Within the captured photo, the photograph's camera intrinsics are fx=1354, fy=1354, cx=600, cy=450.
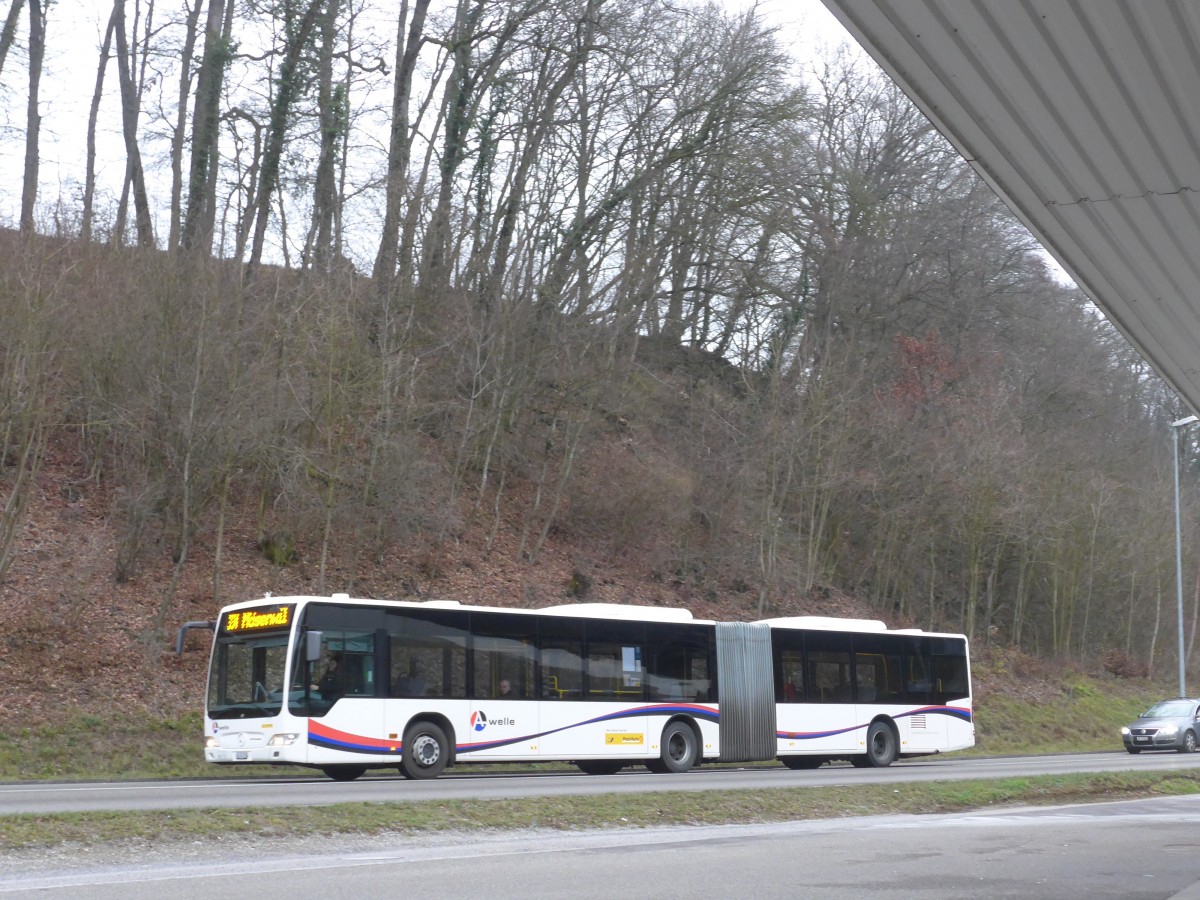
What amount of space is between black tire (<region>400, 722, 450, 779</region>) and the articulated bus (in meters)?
0.02

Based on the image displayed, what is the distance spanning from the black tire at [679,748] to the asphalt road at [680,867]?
30.6 feet

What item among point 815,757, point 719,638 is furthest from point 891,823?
point 815,757

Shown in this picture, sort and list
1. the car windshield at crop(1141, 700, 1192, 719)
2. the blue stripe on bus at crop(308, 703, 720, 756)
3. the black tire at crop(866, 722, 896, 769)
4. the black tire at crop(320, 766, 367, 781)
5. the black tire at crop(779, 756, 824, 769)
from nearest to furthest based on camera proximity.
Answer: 1. the blue stripe on bus at crop(308, 703, 720, 756)
2. the black tire at crop(320, 766, 367, 781)
3. the black tire at crop(866, 722, 896, 769)
4. the black tire at crop(779, 756, 824, 769)
5. the car windshield at crop(1141, 700, 1192, 719)

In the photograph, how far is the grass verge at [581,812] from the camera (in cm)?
1149

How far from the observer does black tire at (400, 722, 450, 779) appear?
20.4 metres

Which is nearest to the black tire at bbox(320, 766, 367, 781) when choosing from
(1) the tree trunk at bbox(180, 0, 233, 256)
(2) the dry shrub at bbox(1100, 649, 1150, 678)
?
(1) the tree trunk at bbox(180, 0, 233, 256)

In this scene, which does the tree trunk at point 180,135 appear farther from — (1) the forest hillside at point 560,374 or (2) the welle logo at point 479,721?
(2) the welle logo at point 479,721

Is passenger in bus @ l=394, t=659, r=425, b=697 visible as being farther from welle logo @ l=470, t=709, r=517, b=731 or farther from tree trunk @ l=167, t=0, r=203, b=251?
tree trunk @ l=167, t=0, r=203, b=251

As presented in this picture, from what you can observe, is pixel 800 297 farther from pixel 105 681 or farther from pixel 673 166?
pixel 105 681

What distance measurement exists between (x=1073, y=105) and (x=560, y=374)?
2851 cm

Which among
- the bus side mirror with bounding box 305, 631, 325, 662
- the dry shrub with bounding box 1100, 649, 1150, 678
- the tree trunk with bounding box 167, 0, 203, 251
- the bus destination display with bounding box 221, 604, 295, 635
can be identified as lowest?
the dry shrub with bounding box 1100, 649, 1150, 678

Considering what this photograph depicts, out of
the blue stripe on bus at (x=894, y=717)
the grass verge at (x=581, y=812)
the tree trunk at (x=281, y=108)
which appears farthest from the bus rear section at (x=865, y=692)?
the tree trunk at (x=281, y=108)

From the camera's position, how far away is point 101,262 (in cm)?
2834

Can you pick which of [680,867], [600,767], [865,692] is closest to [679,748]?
[600,767]
